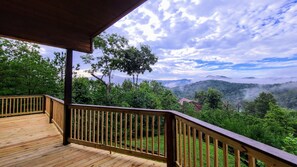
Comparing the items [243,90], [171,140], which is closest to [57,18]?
[171,140]

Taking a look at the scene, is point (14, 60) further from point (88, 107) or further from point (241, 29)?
point (241, 29)

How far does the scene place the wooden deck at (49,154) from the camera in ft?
8.98

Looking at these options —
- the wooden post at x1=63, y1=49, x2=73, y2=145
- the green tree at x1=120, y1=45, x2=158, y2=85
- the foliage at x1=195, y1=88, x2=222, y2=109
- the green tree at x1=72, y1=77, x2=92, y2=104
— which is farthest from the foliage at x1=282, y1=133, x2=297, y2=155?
the green tree at x1=120, y1=45, x2=158, y2=85

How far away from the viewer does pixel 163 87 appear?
11555 millimetres

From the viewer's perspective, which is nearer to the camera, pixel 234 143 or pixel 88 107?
pixel 234 143

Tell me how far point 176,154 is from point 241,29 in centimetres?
1438

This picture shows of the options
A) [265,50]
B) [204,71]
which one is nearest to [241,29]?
[265,50]

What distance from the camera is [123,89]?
9.80 metres

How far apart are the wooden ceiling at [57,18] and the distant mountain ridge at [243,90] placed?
30.5 feet

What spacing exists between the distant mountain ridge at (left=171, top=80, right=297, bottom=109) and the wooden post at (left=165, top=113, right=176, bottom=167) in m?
9.60

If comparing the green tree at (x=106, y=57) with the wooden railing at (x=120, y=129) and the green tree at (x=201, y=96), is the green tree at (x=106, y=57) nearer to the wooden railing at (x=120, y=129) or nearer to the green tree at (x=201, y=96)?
the green tree at (x=201, y=96)

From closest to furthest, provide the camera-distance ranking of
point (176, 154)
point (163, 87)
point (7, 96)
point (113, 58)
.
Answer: point (176, 154)
point (7, 96)
point (113, 58)
point (163, 87)

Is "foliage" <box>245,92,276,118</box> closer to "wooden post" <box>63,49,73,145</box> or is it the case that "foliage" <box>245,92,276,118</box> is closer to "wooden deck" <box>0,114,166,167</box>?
"wooden deck" <box>0,114,166,167</box>

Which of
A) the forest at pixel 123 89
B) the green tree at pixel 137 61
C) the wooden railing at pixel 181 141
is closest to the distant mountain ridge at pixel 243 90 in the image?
the forest at pixel 123 89
